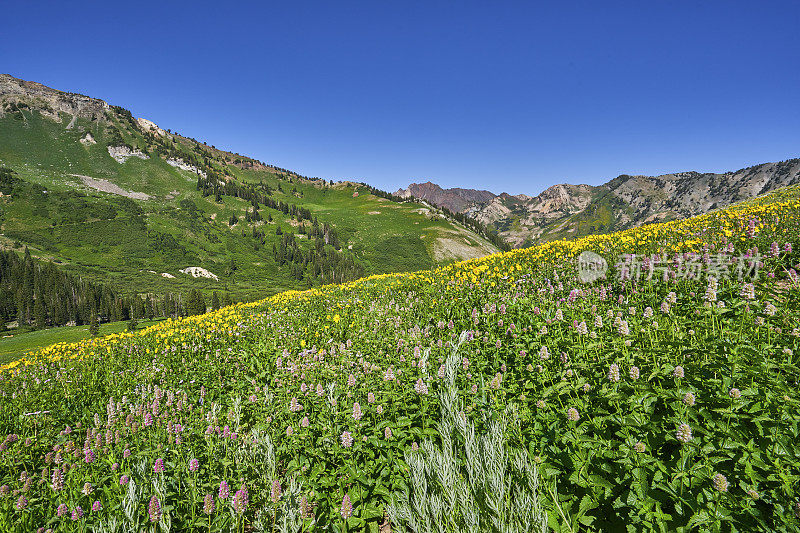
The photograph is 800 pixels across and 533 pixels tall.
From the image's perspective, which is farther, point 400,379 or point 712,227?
point 712,227

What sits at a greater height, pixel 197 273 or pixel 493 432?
pixel 197 273

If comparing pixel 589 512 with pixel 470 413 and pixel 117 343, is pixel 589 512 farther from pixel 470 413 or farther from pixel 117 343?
pixel 117 343

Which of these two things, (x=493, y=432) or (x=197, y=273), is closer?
(x=493, y=432)

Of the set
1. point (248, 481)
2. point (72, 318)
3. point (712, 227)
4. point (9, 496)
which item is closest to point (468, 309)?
point (248, 481)

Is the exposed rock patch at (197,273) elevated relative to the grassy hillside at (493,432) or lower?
elevated

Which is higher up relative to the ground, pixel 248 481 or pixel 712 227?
pixel 712 227

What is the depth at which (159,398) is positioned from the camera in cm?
604

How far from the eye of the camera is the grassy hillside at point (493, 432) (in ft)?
9.29

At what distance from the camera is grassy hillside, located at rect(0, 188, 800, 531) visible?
9.29 ft

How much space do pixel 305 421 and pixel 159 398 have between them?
3640 mm

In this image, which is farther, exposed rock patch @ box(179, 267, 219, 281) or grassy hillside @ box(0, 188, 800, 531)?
exposed rock patch @ box(179, 267, 219, 281)

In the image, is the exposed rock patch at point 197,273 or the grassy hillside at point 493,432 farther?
the exposed rock patch at point 197,273

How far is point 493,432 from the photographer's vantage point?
327 cm

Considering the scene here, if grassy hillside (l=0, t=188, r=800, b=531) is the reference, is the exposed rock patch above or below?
above
